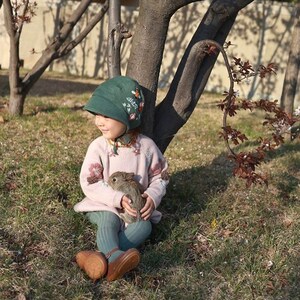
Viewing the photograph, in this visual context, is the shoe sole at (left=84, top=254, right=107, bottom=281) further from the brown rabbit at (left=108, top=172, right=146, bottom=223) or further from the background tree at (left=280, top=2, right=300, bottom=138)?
the background tree at (left=280, top=2, right=300, bottom=138)

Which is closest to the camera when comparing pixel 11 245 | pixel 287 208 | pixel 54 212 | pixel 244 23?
pixel 11 245

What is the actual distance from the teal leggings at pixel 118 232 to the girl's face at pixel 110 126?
504mm

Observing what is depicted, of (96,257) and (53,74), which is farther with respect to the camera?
(53,74)

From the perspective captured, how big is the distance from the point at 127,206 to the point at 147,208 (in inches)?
5.3

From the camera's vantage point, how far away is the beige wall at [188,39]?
36.8 feet

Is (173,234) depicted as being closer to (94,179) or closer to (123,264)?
(94,179)

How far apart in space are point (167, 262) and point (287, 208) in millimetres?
1431

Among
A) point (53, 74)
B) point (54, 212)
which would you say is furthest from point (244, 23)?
point (54, 212)

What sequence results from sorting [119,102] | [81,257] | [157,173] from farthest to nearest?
[157,173] < [119,102] < [81,257]

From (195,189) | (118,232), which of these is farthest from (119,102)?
(195,189)

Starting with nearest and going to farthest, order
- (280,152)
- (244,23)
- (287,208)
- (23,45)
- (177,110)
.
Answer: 1. (177,110)
2. (287,208)
3. (280,152)
4. (244,23)
5. (23,45)

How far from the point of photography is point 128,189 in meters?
3.26

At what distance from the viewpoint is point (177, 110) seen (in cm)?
392

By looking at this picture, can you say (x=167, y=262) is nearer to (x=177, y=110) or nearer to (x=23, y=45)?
(x=177, y=110)
